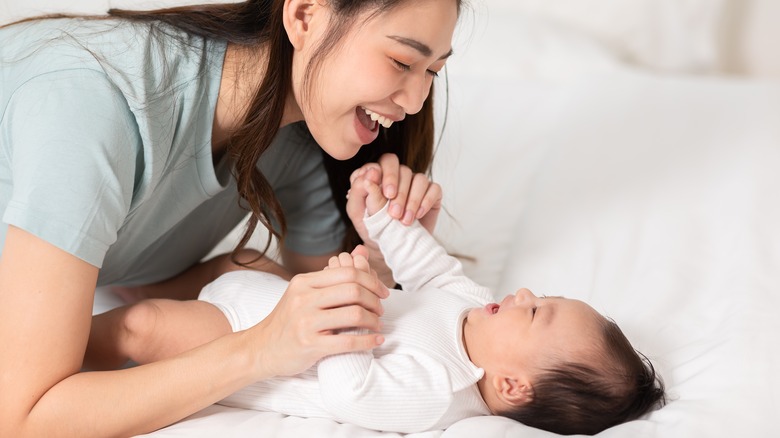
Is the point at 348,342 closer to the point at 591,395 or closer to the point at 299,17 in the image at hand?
the point at 591,395

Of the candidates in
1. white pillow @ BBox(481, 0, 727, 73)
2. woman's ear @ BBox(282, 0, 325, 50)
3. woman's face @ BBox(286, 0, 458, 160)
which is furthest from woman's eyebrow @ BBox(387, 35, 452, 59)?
white pillow @ BBox(481, 0, 727, 73)

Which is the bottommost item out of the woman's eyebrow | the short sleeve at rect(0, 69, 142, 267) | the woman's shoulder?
the short sleeve at rect(0, 69, 142, 267)

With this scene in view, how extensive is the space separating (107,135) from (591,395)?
29.1 inches

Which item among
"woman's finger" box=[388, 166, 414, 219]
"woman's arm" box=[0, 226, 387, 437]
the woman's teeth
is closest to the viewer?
"woman's arm" box=[0, 226, 387, 437]

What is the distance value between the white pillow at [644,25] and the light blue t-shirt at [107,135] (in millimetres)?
1741

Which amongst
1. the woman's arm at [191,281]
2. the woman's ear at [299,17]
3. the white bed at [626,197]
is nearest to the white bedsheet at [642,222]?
the white bed at [626,197]

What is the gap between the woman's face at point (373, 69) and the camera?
1.18m

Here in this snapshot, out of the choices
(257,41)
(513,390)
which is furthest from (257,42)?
(513,390)

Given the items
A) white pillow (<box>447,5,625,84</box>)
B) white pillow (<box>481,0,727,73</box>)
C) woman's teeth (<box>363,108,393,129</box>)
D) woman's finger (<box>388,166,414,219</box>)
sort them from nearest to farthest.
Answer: woman's teeth (<box>363,108,393,129</box>) < woman's finger (<box>388,166,414,219</box>) < white pillow (<box>447,5,625,84</box>) < white pillow (<box>481,0,727,73</box>)

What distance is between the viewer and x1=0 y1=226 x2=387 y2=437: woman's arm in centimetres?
104

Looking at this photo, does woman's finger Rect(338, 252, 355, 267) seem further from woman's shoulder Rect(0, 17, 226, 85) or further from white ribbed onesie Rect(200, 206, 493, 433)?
woman's shoulder Rect(0, 17, 226, 85)

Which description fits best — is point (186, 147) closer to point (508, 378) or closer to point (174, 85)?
point (174, 85)

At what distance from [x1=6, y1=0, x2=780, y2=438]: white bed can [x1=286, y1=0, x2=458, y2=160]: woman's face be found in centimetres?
45

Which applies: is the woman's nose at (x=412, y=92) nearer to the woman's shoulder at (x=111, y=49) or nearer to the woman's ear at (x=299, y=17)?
the woman's ear at (x=299, y=17)
